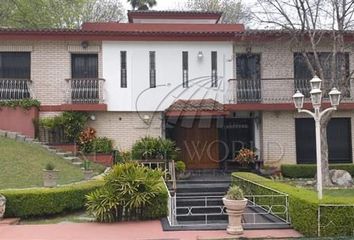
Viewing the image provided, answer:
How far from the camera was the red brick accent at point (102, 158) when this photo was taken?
1901cm

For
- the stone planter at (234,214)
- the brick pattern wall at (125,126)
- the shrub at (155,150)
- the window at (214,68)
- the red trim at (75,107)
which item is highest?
the window at (214,68)

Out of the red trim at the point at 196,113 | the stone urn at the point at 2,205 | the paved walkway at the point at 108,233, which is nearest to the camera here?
the paved walkway at the point at 108,233

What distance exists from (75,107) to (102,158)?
98.6 inches

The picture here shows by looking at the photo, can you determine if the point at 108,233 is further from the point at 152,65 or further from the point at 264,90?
the point at 264,90

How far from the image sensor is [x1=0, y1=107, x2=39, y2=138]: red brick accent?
757 inches

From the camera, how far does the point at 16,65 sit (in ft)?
66.2

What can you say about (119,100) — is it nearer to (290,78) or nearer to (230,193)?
(290,78)

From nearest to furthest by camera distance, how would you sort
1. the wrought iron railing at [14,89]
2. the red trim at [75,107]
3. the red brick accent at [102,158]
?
1. the red brick accent at [102,158]
2. the red trim at [75,107]
3. the wrought iron railing at [14,89]

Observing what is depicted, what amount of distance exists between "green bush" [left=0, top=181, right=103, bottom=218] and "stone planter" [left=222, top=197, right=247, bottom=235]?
492 cm

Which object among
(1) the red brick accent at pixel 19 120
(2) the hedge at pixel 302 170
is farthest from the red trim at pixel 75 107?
(2) the hedge at pixel 302 170

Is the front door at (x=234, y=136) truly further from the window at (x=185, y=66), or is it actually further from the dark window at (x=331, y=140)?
the window at (x=185, y=66)

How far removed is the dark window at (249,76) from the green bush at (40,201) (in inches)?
391

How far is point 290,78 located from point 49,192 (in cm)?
1241

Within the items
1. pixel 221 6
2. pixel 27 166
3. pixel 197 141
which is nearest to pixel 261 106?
pixel 197 141
